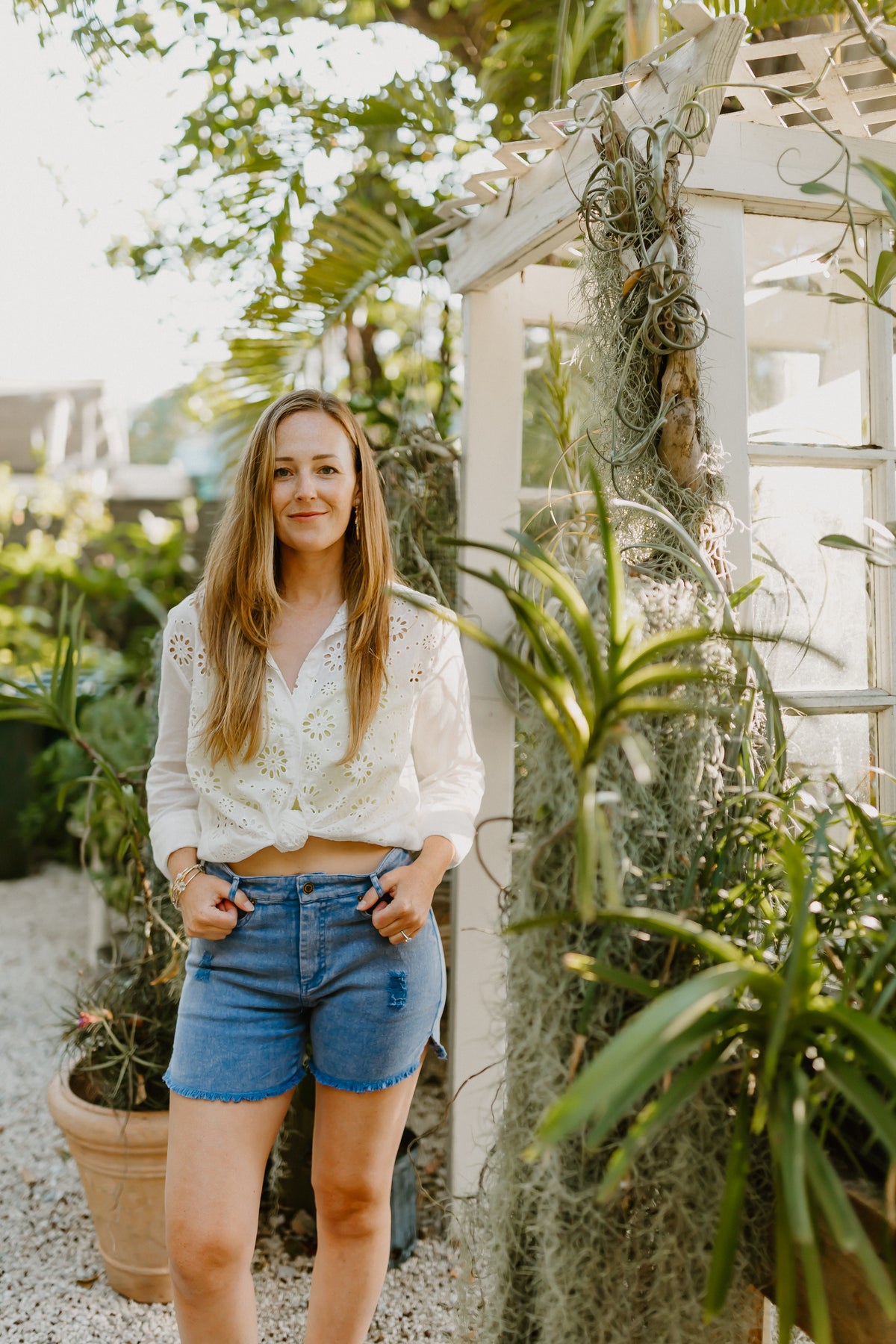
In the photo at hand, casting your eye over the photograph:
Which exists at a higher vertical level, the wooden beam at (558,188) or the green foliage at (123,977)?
the wooden beam at (558,188)

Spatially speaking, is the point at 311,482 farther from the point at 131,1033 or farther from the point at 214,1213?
the point at 131,1033

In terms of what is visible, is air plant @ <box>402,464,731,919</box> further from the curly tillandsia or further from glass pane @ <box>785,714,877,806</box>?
glass pane @ <box>785,714,877,806</box>

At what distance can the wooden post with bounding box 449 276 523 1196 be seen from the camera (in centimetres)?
206

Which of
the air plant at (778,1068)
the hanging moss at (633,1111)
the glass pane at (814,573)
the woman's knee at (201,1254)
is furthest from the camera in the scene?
the glass pane at (814,573)

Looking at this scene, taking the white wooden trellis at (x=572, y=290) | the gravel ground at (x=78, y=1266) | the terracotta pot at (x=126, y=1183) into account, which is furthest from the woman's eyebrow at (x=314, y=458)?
the gravel ground at (x=78, y=1266)

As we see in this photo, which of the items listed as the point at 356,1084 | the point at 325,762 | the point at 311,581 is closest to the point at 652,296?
the point at 311,581

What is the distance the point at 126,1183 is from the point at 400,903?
1033mm

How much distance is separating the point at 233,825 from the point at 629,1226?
699mm

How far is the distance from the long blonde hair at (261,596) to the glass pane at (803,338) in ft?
2.25

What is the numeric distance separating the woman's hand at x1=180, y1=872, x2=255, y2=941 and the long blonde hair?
6.8 inches

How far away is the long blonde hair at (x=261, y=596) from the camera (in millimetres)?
1394

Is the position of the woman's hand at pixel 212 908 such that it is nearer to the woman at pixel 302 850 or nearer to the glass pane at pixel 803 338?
the woman at pixel 302 850

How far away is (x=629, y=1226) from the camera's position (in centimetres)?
104

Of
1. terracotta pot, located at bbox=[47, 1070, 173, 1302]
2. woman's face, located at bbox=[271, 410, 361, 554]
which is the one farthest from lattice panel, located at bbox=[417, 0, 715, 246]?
terracotta pot, located at bbox=[47, 1070, 173, 1302]
